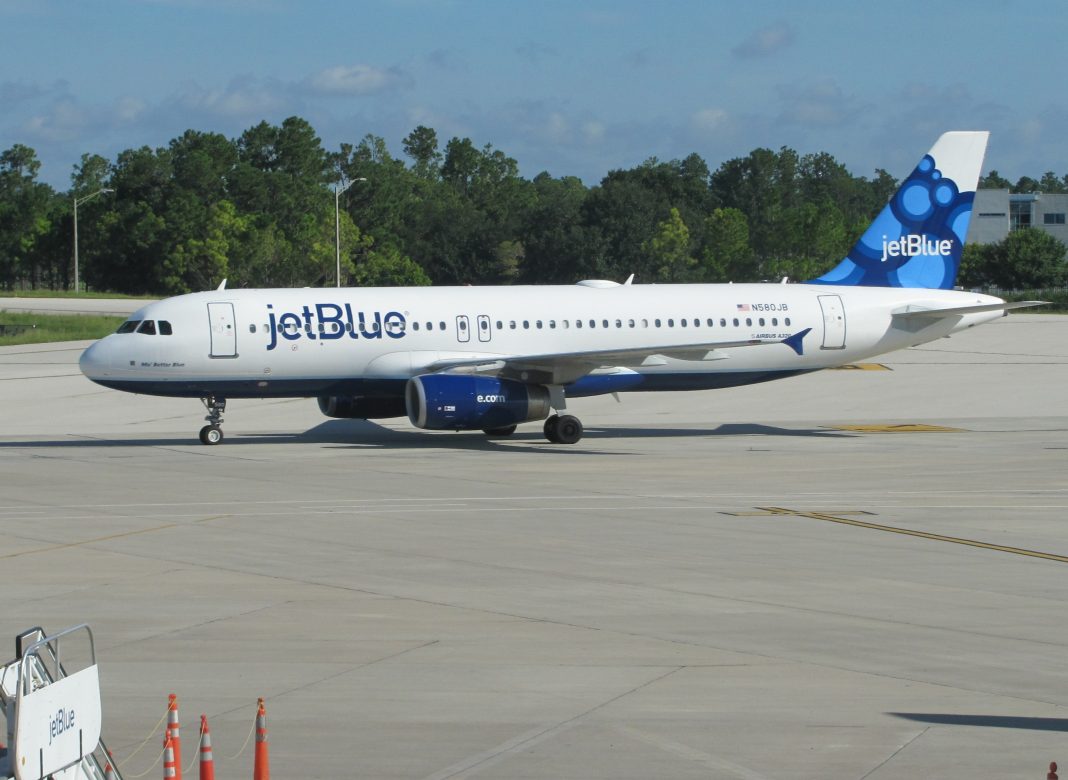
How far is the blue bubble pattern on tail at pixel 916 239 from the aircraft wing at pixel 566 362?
218 inches

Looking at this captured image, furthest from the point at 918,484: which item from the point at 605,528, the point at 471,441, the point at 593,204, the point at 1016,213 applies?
the point at 1016,213

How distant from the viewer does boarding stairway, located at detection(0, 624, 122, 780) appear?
8172 mm

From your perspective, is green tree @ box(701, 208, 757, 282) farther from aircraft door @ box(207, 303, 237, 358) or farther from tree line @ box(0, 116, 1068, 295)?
aircraft door @ box(207, 303, 237, 358)

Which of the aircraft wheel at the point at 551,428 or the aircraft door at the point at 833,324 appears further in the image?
the aircraft door at the point at 833,324

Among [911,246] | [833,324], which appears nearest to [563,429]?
[833,324]

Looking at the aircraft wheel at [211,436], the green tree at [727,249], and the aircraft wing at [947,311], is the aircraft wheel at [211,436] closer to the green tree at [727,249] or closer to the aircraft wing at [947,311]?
the aircraft wing at [947,311]

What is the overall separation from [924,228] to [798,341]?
19.6ft

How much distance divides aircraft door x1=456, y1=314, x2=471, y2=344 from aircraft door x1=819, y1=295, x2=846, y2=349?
9806mm

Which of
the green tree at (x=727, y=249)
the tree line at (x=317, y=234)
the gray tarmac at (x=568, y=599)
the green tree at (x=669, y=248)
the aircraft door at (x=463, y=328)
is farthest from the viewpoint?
the green tree at (x=727, y=249)

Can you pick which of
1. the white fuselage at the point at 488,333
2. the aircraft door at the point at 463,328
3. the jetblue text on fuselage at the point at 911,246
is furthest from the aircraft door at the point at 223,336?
the jetblue text on fuselage at the point at 911,246

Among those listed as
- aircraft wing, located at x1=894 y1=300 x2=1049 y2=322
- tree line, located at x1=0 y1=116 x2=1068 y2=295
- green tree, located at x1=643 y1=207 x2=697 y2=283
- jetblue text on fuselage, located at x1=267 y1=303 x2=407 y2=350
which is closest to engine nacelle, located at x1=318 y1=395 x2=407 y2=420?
jetblue text on fuselage, located at x1=267 y1=303 x2=407 y2=350

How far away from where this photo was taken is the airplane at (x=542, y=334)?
3556 cm

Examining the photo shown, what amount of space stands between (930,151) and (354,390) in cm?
1787

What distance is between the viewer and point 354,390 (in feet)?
121
